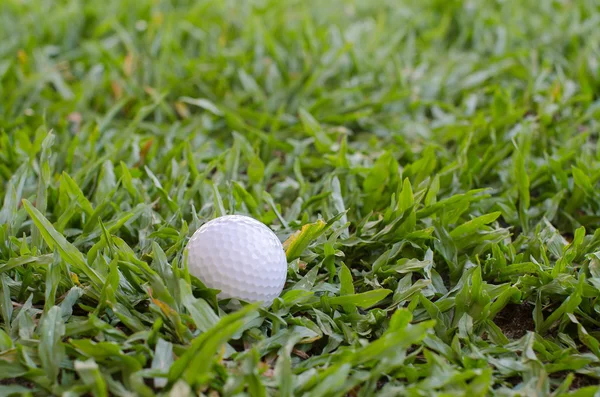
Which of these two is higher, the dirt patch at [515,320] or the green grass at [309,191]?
the green grass at [309,191]

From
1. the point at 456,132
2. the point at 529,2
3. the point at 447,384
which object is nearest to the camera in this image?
the point at 447,384

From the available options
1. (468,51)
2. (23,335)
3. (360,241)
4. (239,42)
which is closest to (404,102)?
(468,51)

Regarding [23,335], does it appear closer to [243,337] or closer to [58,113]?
[243,337]

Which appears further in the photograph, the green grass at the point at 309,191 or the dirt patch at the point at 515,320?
the dirt patch at the point at 515,320

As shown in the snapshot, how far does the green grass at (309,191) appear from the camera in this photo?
148 centimetres

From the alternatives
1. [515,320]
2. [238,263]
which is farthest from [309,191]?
[515,320]

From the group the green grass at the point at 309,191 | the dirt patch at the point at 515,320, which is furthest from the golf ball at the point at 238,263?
the dirt patch at the point at 515,320

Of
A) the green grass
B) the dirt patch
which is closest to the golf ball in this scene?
the green grass

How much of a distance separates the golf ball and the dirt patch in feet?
2.02

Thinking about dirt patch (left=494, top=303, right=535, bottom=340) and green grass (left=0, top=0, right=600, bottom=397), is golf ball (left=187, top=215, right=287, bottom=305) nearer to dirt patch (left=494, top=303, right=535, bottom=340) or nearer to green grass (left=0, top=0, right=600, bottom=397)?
green grass (left=0, top=0, right=600, bottom=397)

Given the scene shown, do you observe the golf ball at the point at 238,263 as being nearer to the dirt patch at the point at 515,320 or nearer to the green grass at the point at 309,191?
the green grass at the point at 309,191

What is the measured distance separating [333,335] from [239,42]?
2.04 meters

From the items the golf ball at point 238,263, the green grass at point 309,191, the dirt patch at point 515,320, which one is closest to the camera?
the green grass at point 309,191

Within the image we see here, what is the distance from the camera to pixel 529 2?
12.5ft
